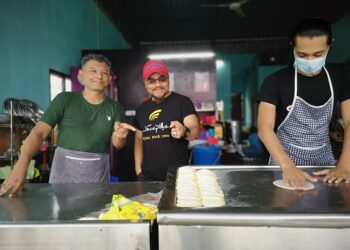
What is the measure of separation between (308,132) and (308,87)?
0.23 metres

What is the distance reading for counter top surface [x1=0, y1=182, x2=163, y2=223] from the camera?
0.96 m

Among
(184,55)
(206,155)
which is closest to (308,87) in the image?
(206,155)

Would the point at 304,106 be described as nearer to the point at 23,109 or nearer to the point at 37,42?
the point at 23,109

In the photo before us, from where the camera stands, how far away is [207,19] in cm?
776

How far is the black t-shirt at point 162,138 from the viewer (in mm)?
1786

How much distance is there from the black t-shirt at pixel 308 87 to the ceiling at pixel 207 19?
5093mm

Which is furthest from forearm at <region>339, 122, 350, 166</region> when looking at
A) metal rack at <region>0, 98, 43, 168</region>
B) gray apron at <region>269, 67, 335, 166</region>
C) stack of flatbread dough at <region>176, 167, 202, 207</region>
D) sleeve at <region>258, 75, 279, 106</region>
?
metal rack at <region>0, 98, 43, 168</region>

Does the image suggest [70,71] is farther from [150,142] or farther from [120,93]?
[150,142]

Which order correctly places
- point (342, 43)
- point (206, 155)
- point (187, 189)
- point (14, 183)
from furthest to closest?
point (342, 43)
point (206, 155)
point (14, 183)
point (187, 189)

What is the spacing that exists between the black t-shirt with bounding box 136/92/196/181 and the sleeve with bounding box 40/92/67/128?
0.48 meters

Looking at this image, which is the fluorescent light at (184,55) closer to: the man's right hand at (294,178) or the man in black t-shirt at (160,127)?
the man in black t-shirt at (160,127)

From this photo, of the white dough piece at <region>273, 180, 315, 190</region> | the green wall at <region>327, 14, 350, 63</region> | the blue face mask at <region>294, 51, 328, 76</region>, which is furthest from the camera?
the green wall at <region>327, 14, 350, 63</region>

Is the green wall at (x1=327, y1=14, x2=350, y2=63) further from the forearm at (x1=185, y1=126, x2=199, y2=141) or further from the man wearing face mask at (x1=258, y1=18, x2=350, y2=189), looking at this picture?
the forearm at (x1=185, y1=126, x2=199, y2=141)

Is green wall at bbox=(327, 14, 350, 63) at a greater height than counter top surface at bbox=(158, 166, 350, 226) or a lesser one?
greater
